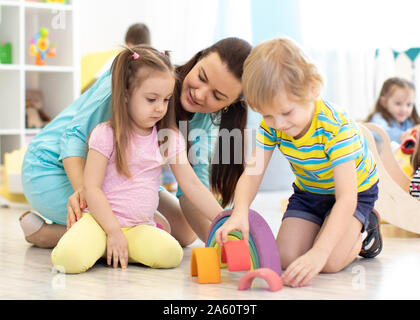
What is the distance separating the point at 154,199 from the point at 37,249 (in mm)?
351

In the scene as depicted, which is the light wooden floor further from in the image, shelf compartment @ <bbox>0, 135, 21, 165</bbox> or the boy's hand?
shelf compartment @ <bbox>0, 135, 21, 165</bbox>

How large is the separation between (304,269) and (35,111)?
7.93ft

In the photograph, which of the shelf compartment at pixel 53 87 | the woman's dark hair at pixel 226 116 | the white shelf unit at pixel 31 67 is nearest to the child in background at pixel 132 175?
the woman's dark hair at pixel 226 116

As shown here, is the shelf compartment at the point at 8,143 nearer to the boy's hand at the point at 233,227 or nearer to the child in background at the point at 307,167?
the child in background at the point at 307,167

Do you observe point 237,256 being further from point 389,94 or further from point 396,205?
point 389,94

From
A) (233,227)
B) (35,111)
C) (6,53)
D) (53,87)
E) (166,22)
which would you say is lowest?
(233,227)

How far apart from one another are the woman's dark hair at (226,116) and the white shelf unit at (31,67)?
1.79 metres

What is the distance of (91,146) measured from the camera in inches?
50.0

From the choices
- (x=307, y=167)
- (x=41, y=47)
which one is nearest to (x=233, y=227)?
(x=307, y=167)

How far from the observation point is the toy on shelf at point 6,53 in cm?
309

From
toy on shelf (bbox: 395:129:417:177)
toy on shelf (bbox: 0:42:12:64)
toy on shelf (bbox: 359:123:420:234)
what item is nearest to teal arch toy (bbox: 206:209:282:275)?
toy on shelf (bbox: 359:123:420:234)

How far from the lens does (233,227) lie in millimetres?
1114
